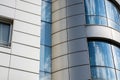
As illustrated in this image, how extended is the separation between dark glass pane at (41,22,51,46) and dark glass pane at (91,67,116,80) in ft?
11.4

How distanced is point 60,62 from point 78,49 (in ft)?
4.57

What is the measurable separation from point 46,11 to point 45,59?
3854 mm

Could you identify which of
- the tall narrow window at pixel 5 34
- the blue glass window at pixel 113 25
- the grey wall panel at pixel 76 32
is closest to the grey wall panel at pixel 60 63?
the grey wall panel at pixel 76 32

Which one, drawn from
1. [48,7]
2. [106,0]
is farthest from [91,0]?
[48,7]

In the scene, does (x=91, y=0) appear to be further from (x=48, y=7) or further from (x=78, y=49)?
(x=78, y=49)

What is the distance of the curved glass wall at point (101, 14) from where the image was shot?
17672 mm

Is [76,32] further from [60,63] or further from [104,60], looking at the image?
[104,60]

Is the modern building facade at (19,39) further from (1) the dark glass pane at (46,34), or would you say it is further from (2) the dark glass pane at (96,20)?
(2) the dark glass pane at (96,20)

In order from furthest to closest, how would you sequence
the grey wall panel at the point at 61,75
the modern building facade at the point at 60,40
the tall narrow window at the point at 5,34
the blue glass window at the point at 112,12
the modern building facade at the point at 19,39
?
the blue glass window at the point at 112,12, the grey wall panel at the point at 61,75, the tall narrow window at the point at 5,34, the modern building facade at the point at 60,40, the modern building facade at the point at 19,39

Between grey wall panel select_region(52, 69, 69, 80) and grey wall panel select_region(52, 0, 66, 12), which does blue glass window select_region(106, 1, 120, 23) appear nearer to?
grey wall panel select_region(52, 0, 66, 12)

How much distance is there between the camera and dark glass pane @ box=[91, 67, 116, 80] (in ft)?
49.9

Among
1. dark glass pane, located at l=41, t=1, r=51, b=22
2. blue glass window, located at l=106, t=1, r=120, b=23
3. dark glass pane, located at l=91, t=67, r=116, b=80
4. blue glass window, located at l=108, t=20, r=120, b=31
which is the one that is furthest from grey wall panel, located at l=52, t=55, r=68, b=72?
blue glass window, located at l=106, t=1, r=120, b=23

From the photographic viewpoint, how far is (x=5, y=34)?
1322cm

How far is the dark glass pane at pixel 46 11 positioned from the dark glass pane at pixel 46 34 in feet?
1.54
